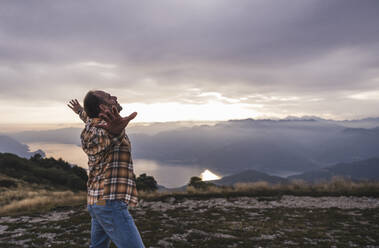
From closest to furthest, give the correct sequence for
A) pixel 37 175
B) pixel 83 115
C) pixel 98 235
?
1. pixel 98 235
2. pixel 83 115
3. pixel 37 175

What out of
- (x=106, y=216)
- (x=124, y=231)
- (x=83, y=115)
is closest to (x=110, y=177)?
(x=106, y=216)

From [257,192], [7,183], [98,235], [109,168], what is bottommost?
[7,183]

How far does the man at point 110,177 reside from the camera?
9.57ft

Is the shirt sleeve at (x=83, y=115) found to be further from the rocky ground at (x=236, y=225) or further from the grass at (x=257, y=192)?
the grass at (x=257, y=192)

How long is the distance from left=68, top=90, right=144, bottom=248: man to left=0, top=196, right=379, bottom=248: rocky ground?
15.9 ft

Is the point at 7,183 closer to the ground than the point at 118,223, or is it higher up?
closer to the ground

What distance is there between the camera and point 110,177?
119 inches

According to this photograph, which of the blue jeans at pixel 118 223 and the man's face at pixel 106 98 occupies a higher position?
the man's face at pixel 106 98

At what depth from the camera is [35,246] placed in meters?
7.35

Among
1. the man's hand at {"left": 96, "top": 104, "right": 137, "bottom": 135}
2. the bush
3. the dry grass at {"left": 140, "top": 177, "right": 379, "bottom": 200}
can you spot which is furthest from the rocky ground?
the bush

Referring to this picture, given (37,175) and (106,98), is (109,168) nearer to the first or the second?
(106,98)

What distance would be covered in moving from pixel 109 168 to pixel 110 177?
0.40 feet

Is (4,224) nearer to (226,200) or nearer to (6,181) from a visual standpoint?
(226,200)

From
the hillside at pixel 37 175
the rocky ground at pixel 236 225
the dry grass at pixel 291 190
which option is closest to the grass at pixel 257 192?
the dry grass at pixel 291 190
